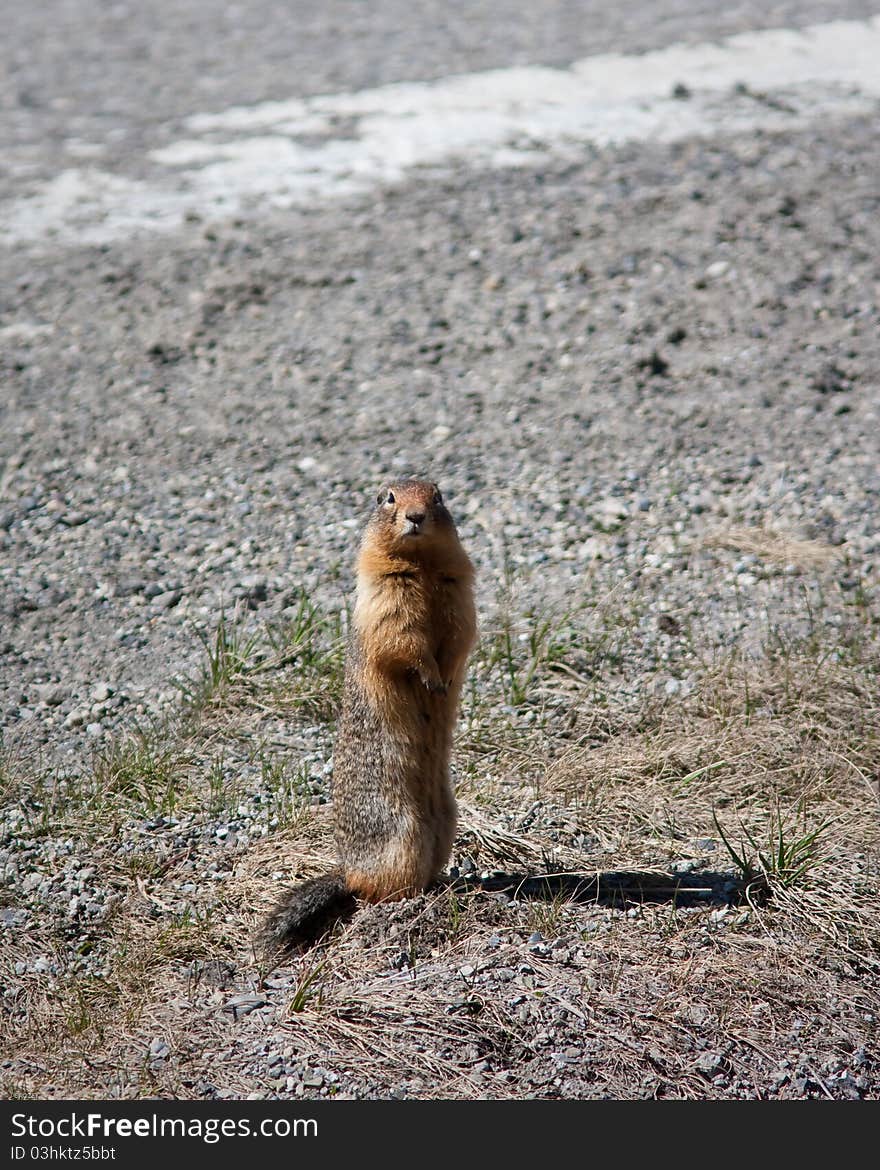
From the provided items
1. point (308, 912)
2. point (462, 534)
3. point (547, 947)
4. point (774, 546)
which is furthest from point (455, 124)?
point (547, 947)

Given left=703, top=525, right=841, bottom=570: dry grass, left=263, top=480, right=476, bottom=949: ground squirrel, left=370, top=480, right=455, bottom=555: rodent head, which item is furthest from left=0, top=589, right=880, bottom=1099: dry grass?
left=370, top=480, right=455, bottom=555: rodent head

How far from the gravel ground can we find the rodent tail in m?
0.10

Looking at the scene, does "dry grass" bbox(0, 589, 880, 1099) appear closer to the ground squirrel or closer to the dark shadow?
the dark shadow

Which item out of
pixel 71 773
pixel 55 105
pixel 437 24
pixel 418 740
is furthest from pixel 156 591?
pixel 437 24

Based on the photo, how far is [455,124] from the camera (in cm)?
1210

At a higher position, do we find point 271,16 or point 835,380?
point 271,16

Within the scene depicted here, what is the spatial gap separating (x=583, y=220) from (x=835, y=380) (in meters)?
2.83

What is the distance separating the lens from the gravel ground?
426 centimetres

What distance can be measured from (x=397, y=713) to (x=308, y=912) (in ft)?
2.63

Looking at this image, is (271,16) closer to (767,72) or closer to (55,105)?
(55,105)

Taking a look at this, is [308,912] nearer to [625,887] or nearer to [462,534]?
[625,887]

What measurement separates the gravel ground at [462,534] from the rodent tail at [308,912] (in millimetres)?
104

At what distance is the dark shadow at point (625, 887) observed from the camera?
4.71 metres

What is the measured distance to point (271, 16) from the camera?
15.7 m
